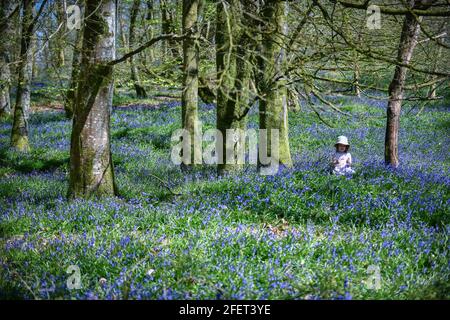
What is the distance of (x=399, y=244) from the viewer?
5.07 m

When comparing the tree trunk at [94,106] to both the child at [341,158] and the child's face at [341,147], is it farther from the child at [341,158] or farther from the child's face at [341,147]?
the child's face at [341,147]

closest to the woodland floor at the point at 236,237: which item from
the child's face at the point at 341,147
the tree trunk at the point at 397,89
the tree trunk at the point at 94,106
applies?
the tree trunk at the point at 94,106

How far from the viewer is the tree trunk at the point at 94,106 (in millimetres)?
6750

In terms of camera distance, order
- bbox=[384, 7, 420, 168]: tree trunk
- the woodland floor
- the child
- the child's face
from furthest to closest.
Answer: the child's face < the child < bbox=[384, 7, 420, 168]: tree trunk < the woodland floor

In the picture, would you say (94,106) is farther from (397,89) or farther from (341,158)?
(397,89)

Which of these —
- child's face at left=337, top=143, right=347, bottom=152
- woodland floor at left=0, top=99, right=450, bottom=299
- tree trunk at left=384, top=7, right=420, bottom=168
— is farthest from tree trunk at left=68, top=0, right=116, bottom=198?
tree trunk at left=384, top=7, right=420, bottom=168

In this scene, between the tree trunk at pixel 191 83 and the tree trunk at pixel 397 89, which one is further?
the tree trunk at pixel 191 83

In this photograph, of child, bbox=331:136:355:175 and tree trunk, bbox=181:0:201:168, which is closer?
child, bbox=331:136:355:175

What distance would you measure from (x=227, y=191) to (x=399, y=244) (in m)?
2.99

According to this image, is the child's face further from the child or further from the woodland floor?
the woodland floor

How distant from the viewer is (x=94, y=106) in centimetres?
684

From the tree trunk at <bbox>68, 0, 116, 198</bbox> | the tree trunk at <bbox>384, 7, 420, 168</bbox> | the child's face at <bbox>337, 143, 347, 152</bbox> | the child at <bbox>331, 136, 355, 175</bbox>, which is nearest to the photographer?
the tree trunk at <bbox>68, 0, 116, 198</bbox>

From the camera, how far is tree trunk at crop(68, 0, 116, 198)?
22.1 ft
